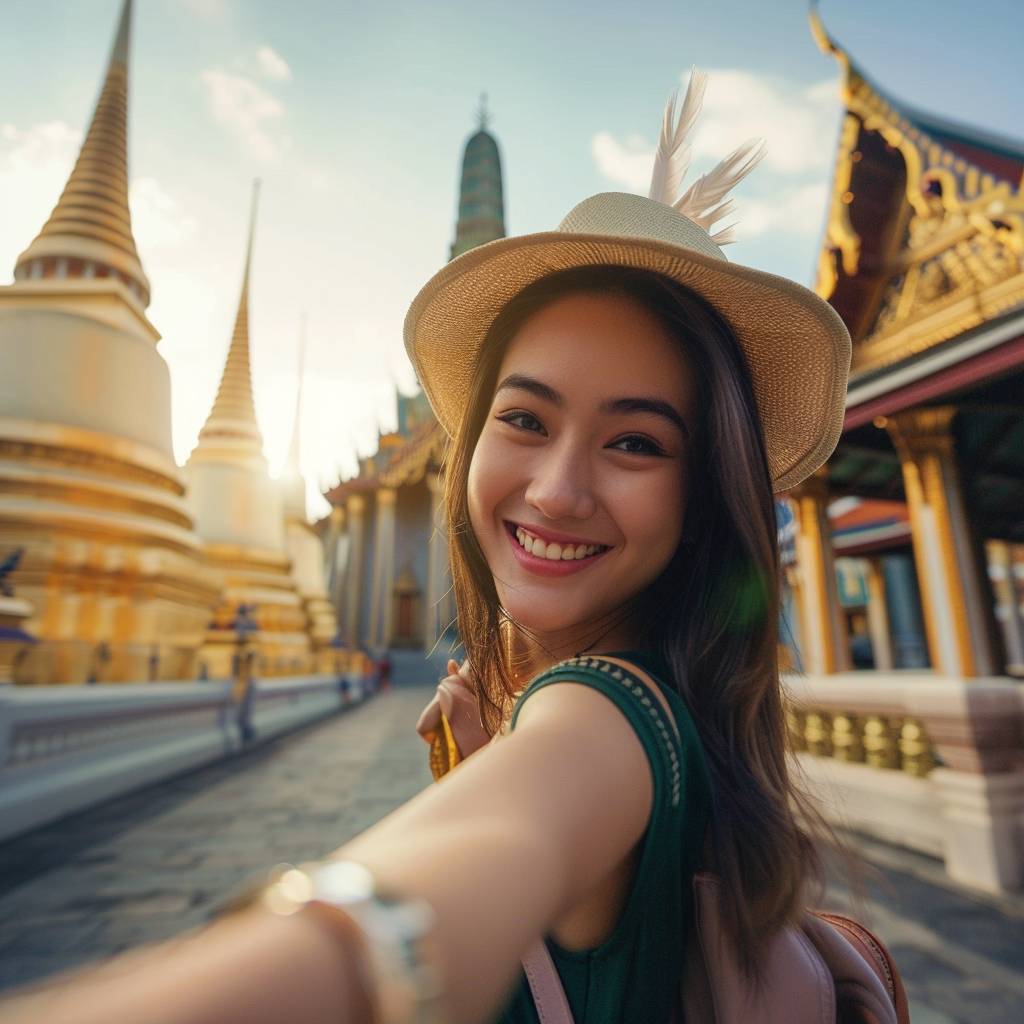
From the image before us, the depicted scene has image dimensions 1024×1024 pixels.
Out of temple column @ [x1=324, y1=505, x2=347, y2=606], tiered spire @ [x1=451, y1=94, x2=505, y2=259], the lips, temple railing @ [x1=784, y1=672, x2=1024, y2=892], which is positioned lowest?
temple railing @ [x1=784, y1=672, x2=1024, y2=892]

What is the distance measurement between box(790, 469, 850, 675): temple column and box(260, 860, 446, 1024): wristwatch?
6.60 metres

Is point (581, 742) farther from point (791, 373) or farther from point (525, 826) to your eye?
point (791, 373)

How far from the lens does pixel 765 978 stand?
74 centimetres

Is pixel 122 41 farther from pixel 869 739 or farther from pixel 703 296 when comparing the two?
pixel 869 739

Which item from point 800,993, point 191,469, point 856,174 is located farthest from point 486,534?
point 191,469

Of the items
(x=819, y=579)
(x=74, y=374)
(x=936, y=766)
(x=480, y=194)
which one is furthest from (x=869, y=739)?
(x=480, y=194)

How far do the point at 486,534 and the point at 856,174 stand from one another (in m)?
7.29

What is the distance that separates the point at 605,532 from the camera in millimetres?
968

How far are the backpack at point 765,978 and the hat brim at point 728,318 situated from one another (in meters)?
0.61

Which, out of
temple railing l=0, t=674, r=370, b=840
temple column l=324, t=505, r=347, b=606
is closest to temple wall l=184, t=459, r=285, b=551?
temple railing l=0, t=674, r=370, b=840

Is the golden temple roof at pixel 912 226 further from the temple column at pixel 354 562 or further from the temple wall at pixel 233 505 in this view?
the temple column at pixel 354 562

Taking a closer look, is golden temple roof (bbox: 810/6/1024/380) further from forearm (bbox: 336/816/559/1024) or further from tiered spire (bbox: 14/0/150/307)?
tiered spire (bbox: 14/0/150/307)

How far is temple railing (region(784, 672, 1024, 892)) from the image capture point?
3406 mm

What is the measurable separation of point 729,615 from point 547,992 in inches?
21.2
